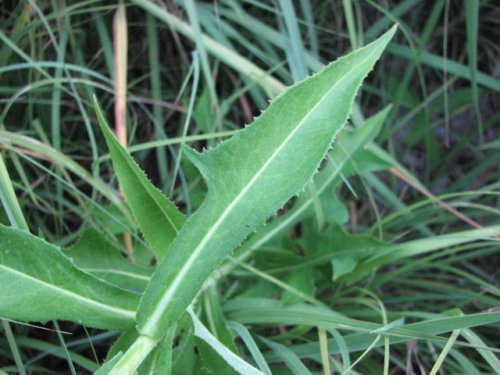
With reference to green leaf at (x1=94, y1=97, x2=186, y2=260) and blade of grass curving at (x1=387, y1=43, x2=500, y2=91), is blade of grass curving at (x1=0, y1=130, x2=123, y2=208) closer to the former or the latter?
green leaf at (x1=94, y1=97, x2=186, y2=260)

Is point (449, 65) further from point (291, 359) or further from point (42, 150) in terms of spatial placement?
point (42, 150)

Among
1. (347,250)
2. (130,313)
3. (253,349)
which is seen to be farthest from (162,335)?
(347,250)

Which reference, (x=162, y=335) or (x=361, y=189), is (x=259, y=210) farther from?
(x=361, y=189)

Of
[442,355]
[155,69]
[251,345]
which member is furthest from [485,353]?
[155,69]

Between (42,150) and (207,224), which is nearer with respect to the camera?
(207,224)

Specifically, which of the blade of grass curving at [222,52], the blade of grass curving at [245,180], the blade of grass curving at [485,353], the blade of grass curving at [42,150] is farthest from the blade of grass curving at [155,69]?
the blade of grass curving at [485,353]

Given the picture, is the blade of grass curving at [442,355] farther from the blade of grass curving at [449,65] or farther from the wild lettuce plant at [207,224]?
the blade of grass curving at [449,65]

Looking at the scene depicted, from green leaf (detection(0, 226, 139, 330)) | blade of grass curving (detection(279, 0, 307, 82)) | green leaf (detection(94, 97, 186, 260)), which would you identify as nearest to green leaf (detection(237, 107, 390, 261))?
blade of grass curving (detection(279, 0, 307, 82))
